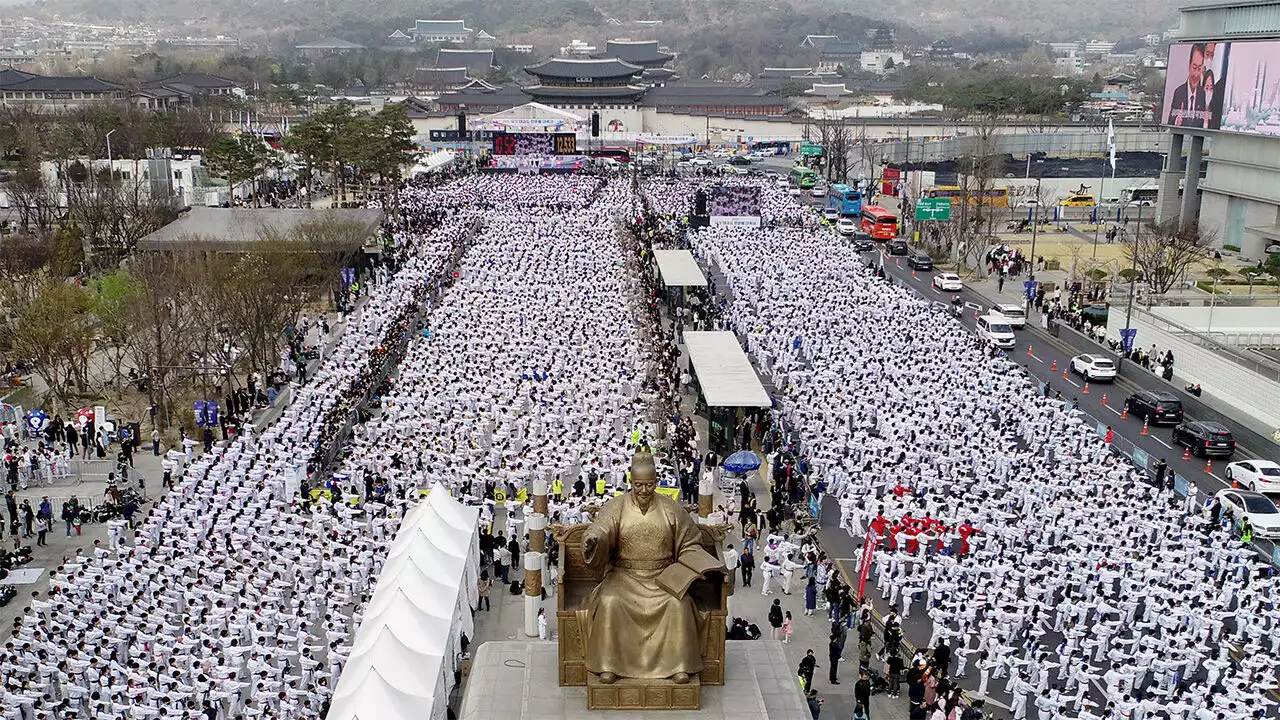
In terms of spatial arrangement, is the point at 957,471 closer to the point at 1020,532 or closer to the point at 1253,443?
the point at 1020,532

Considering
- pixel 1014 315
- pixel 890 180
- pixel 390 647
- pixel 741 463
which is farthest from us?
pixel 890 180

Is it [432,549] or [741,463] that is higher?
[432,549]

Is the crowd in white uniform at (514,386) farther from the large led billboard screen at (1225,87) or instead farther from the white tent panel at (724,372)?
the large led billboard screen at (1225,87)

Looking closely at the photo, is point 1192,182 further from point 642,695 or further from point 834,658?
point 642,695

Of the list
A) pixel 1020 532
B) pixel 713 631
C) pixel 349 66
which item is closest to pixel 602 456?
pixel 1020 532

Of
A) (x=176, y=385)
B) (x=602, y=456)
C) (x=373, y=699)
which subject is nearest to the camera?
(x=373, y=699)

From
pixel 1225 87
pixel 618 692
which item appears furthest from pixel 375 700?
pixel 1225 87
